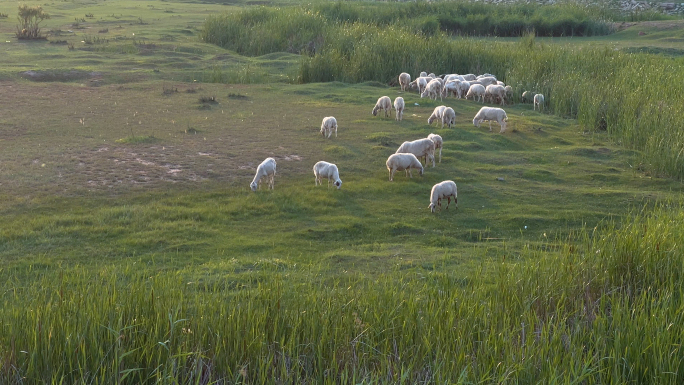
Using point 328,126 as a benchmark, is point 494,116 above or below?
above

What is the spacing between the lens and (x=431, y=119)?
50.9ft

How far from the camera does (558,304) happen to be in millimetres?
5543

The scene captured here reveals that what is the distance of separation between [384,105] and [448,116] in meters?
1.66

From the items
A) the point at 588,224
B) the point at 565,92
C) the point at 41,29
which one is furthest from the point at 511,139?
the point at 41,29

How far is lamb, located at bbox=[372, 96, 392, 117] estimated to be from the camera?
15945mm

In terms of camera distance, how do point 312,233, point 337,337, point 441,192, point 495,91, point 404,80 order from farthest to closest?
point 404,80, point 495,91, point 441,192, point 312,233, point 337,337

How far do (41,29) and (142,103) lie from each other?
13.8 metres

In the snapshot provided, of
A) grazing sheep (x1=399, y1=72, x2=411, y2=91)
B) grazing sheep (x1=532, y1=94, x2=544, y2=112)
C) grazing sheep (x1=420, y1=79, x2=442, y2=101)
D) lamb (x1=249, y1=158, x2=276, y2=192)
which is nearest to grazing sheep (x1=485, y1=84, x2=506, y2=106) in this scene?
grazing sheep (x1=532, y1=94, x2=544, y2=112)

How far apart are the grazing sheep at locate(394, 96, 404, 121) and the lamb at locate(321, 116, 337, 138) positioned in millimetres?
2027

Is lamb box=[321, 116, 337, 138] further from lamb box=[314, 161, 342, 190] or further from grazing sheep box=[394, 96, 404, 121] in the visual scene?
lamb box=[314, 161, 342, 190]

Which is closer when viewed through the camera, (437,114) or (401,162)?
(401,162)

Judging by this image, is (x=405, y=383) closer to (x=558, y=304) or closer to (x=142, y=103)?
(x=558, y=304)

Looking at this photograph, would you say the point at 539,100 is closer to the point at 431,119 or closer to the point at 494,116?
the point at 494,116

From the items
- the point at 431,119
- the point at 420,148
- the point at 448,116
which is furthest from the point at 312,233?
the point at 431,119
